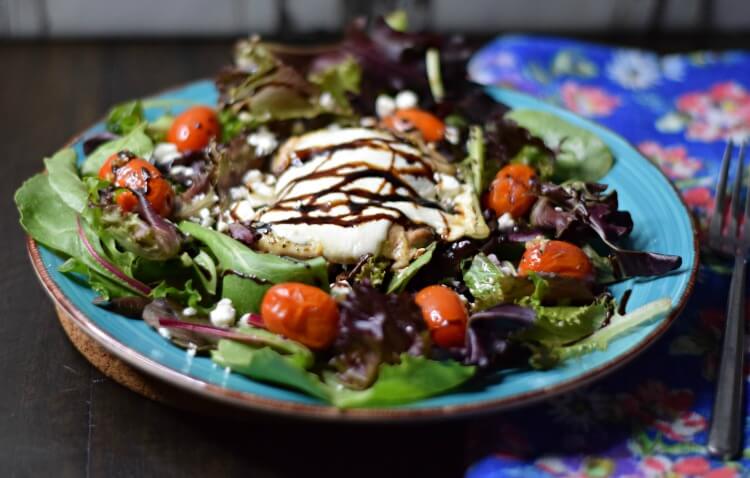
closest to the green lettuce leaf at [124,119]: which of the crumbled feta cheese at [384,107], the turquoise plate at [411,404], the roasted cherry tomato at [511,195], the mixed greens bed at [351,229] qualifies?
the mixed greens bed at [351,229]

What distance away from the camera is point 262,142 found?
3.46 meters

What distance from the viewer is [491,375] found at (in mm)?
2518

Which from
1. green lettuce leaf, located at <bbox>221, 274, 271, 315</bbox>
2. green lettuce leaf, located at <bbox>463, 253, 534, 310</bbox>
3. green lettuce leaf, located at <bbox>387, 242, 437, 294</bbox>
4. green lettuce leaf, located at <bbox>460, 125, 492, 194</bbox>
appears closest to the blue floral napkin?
green lettuce leaf, located at <bbox>463, 253, 534, 310</bbox>

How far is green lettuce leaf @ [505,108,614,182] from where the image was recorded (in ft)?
11.6

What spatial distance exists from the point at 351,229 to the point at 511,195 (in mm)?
620

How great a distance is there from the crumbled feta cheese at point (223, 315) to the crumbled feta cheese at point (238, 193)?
663 millimetres

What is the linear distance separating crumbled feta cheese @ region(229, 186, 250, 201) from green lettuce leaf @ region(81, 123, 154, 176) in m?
0.37

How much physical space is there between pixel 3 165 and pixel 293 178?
1.66 m

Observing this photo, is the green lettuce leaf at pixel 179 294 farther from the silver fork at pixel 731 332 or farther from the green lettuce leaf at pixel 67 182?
the silver fork at pixel 731 332

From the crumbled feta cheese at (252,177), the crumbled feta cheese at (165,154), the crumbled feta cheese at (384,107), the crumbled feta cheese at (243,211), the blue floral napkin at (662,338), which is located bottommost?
the blue floral napkin at (662,338)

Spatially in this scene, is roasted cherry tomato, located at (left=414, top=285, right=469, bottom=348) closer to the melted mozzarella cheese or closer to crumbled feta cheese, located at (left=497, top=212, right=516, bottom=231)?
the melted mozzarella cheese

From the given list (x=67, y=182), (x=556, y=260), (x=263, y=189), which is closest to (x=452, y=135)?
(x=263, y=189)

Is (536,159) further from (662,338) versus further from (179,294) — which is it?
(179,294)

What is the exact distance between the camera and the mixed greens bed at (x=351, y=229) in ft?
8.27
